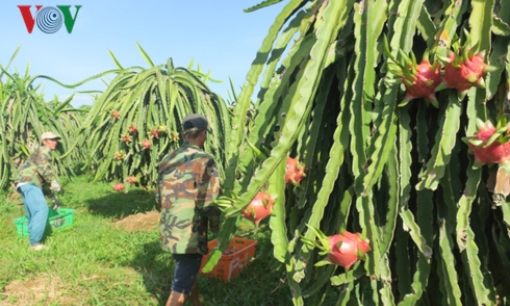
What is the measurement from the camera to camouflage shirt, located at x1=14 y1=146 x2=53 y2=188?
5375 mm

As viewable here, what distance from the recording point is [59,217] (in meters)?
5.77

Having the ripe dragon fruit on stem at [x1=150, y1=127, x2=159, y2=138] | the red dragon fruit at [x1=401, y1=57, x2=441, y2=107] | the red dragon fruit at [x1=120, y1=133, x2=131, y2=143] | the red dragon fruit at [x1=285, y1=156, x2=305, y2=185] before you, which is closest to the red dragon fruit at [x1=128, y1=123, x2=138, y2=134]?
the red dragon fruit at [x1=120, y1=133, x2=131, y2=143]

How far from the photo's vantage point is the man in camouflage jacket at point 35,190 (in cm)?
498

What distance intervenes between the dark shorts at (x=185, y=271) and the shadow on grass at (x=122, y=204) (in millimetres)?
3378

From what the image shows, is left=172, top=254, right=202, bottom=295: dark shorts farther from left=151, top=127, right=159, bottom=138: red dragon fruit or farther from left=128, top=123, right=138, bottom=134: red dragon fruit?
left=128, top=123, right=138, bottom=134: red dragon fruit

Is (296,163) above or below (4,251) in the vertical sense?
above

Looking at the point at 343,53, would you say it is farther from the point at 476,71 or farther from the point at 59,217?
the point at 59,217

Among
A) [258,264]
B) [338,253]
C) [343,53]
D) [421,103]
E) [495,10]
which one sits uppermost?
[495,10]

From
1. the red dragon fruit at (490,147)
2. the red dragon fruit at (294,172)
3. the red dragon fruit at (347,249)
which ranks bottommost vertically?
the red dragon fruit at (347,249)

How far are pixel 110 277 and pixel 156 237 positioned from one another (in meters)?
1.26

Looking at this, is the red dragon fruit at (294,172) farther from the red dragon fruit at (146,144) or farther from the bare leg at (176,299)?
the red dragon fruit at (146,144)

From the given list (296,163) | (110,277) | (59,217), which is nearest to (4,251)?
(59,217)

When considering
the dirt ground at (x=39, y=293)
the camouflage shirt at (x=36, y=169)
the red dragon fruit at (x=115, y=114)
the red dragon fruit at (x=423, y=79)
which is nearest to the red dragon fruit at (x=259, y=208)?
the red dragon fruit at (x=423, y=79)

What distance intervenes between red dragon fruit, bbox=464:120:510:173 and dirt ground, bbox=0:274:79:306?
11.4 feet
